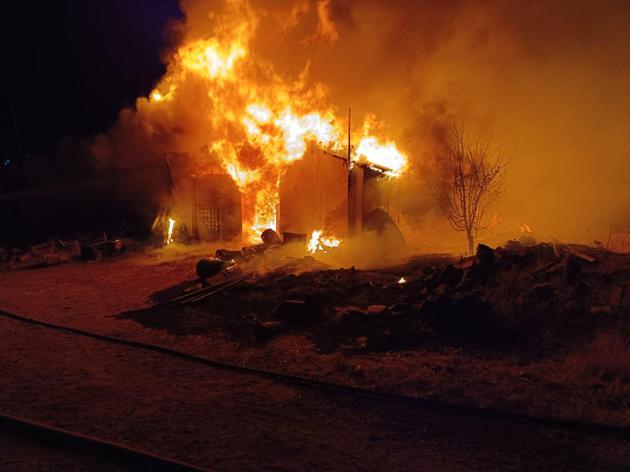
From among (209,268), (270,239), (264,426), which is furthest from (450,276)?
(270,239)

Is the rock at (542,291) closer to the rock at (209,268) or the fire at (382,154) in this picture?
the rock at (209,268)

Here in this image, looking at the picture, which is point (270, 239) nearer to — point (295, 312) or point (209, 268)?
point (209, 268)

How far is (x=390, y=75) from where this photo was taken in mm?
23812

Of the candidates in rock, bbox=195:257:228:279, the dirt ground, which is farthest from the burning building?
the dirt ground

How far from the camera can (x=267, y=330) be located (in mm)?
9844

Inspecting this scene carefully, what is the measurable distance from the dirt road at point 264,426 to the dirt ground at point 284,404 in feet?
→ 0.06

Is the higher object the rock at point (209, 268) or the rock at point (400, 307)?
the rock at point (209, 268)

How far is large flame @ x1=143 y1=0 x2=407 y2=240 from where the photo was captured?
71.6 feet

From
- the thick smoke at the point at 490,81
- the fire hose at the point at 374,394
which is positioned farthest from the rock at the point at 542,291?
the thick smoke at the point at 490,81

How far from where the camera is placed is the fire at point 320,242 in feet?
62.8

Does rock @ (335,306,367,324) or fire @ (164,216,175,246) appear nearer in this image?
rock @ (335,306,367,324)

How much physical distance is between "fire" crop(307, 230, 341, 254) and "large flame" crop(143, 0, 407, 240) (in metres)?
3.48

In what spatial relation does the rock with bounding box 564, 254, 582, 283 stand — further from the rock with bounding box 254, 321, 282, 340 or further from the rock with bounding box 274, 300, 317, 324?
the rock with bounding box 254, 321, 282, 340

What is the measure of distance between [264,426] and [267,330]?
11.9ft
